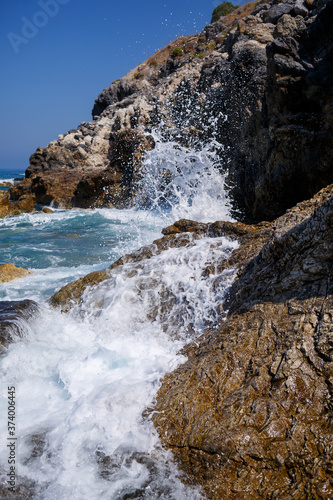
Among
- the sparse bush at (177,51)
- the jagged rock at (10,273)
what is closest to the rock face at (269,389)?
the jagged rock at (10,273)

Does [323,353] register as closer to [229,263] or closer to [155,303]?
[229,263]

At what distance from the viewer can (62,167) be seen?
85.5 ft

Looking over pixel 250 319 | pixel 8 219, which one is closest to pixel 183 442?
pixel 250 319

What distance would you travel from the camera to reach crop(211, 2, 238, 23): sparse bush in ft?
132

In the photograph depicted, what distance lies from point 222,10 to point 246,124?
3838 centimetres

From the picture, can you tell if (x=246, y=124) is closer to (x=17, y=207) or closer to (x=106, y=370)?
(x=106, y=370)

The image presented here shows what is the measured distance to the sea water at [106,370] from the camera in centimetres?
273

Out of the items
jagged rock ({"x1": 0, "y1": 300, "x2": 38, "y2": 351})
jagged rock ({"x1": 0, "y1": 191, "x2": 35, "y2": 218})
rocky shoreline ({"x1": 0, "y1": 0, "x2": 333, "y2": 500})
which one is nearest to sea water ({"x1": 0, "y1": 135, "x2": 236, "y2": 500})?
jagged rock ({"x1": 0, "y1": 300, "x2": 38, "y2": 351})

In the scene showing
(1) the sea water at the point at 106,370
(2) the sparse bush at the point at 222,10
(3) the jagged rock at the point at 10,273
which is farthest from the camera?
(2) the sparse bush at the point at 222,10

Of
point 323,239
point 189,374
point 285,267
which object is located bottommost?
point 189,374

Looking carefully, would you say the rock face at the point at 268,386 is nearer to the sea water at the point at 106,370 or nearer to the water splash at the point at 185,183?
the sea water at the point at 106,370

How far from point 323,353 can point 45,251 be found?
10.7 metres

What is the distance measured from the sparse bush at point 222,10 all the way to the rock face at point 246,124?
8708 mm

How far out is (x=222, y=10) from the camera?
40.8 m
